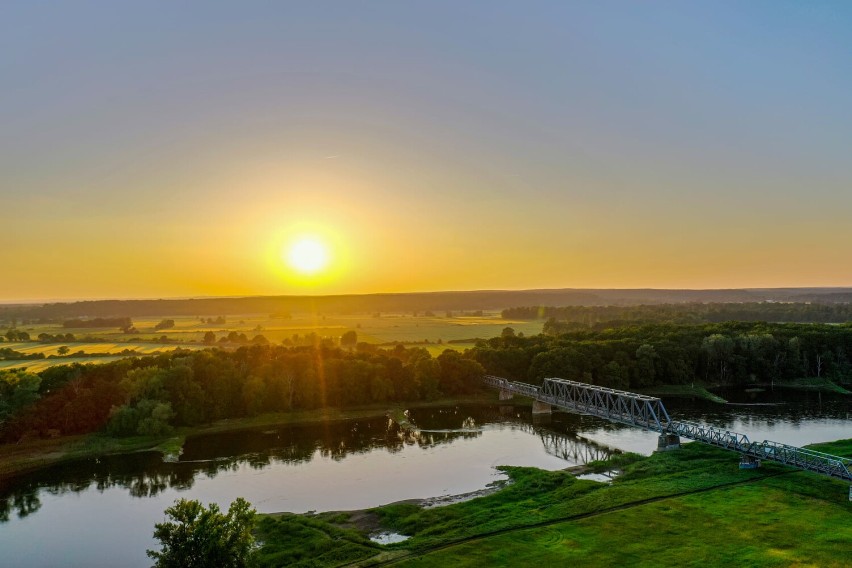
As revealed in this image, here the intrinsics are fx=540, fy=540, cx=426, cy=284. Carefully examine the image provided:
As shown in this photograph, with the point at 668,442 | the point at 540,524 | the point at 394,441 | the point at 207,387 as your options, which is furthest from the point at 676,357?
the point at 207,387

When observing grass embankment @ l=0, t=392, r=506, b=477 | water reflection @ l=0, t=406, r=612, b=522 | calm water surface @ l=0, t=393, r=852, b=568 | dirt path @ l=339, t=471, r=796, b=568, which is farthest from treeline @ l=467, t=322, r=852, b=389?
dirt path @ l=339, t=471, r=796, b=568

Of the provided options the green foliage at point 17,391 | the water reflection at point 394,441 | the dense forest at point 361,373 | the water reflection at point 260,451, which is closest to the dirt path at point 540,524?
the water reflection at point 394,441

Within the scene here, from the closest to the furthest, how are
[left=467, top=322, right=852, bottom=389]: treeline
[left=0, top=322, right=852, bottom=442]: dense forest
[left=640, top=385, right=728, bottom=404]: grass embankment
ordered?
[left=0, top=322, right=852, bottom=442]: dense forest → [left=640, top=385, right=728, bottom=404]: grass embankment → [left=467, top=322, right=852, bottom=389]: treeline

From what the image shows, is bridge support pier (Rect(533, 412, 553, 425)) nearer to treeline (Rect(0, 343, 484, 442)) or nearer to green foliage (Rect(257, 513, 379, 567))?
treeline (Rect(0, 343, 484, 442))

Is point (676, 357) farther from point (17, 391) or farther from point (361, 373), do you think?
point (17, 391)

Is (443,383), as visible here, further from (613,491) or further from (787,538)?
(787,538)

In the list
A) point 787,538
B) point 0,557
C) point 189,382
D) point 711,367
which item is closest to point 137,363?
point 189,382

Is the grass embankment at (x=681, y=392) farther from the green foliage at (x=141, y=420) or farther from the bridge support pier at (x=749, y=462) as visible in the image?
the green foliage at (x=141, y=420)
